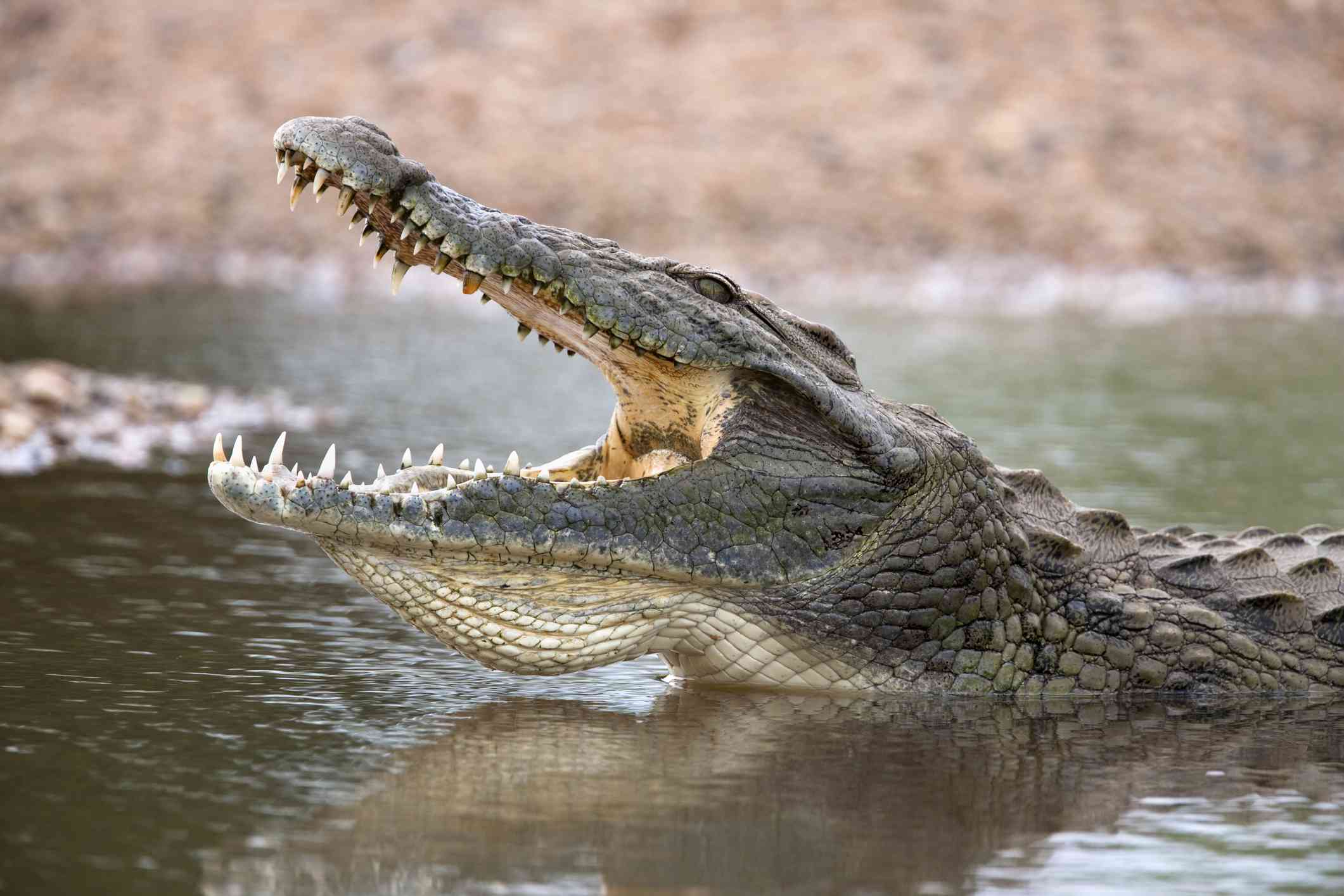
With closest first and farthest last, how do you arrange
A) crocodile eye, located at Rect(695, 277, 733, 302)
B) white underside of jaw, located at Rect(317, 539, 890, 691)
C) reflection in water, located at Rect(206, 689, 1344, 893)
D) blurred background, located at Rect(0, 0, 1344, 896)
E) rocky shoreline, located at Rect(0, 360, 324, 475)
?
1. reflection in water, located at Rect(206, 689, 1344, 893)
2. blurred background, located at Rect(0, 0, 1344, 896)
3. white underside of jaw, located at Rect(317, 539, 890, 691)
4. crocodile eye, located at Rect(695, 277, 733, 302)
5. rocky shoreline, located at Rect(0, 360, 324, 475)

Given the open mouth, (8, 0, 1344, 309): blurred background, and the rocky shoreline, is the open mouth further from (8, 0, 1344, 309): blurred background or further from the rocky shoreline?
(8, 0, 1344, 309): blurred background

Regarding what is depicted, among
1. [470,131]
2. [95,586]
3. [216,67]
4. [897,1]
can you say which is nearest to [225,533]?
[95,586]

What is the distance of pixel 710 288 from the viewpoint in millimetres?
4977

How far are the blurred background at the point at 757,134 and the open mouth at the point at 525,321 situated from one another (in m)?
19.4

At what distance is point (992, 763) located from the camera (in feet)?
15.4

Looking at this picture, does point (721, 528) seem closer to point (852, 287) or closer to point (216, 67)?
point (852, 287)

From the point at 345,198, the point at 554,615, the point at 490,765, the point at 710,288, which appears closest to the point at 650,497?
the point at 554,615

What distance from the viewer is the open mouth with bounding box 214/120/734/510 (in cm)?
467

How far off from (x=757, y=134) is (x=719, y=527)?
2514 centimetres

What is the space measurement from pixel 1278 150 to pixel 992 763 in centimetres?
2706

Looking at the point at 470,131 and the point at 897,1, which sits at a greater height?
the point at 897,1

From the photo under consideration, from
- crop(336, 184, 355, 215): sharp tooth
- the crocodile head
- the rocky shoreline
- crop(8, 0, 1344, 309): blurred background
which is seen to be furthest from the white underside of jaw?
crop(8, 0, 1344, 309): blurred background

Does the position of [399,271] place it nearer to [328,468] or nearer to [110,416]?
[328,468]

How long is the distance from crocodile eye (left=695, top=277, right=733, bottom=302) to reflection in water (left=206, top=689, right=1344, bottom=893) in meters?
1.25
